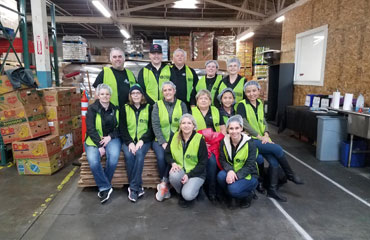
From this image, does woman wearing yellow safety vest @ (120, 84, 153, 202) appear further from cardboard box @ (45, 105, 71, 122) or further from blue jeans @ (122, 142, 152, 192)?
cardboard box @ (45, 105, 71, 122)

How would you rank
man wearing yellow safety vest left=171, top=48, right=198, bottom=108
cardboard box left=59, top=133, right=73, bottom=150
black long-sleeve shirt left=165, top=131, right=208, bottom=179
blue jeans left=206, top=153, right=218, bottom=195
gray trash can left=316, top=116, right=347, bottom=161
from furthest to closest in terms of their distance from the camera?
gray trash can left=316, top=116, right=347, bottom=161 → cardboard box left=59, top=133, right=73, bottom=150 → man wearing yellow safety vest left=171, top=48, right=198, bottom=108 → blue jeans left=206, top=153, right=218, bottom=195 → black long-sleeve shirt left=165, top=131, right=208, bottom=179

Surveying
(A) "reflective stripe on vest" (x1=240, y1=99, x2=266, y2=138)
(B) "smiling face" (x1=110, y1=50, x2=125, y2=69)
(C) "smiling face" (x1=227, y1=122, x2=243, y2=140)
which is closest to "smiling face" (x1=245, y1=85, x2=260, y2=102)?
(A) "reflective stripe on vest" (x1=240, y1=99, x2=266, y2=138)

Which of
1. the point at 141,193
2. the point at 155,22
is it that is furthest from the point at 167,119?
the point at 155,22

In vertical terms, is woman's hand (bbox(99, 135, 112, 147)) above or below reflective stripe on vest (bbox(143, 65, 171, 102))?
below

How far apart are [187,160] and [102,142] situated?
1.14m

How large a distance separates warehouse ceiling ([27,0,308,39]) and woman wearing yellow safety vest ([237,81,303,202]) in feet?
15.8

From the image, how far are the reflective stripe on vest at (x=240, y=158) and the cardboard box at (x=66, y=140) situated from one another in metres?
2.99

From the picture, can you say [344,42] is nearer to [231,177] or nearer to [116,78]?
[231,177]

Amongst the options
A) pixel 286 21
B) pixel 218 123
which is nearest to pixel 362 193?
pixel 218 123

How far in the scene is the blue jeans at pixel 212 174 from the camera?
3103mm

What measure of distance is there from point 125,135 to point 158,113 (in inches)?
20.8

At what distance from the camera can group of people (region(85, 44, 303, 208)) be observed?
296cm

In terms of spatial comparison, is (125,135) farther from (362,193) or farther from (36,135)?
(362,193)

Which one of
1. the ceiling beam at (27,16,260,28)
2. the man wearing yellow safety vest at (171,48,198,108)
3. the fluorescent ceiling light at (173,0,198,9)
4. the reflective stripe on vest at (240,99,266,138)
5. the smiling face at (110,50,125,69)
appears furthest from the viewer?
the ceiling beam at (27,16,260,28)
